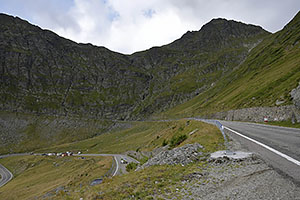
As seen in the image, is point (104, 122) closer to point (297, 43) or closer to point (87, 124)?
point (87, 124)

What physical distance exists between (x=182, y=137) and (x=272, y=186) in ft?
62.2

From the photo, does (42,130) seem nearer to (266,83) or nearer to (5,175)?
(5,175)

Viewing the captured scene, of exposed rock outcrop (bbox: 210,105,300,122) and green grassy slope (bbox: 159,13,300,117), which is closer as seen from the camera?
exposed rock outcrop (bbox: 210,105,300,122)

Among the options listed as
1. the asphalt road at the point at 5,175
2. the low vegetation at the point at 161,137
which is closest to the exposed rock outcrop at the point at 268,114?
the low vegetation at the point at 161,137

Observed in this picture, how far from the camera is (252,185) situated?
6.07 metres

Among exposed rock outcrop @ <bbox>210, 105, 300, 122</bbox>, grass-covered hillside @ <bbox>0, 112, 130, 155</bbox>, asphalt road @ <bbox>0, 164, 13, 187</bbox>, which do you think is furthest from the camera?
grass-covered hillside @ <bbox>0, 112, 130, 155</bbox>

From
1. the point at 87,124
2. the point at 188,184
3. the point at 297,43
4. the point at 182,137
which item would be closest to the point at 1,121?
the point at 87,124

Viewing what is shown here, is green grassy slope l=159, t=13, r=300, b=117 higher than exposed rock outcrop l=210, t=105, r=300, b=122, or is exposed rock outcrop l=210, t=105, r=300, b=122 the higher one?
green grassy slope l=159, t=13, r=300, b=117

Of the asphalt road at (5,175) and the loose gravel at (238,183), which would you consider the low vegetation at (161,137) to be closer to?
the loose gravel at (238,183)

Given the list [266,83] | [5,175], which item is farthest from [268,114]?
[5,175]

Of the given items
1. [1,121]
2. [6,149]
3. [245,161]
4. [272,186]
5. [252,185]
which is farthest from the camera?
[1,121]

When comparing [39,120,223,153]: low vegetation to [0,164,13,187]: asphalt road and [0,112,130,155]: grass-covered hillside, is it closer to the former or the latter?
[0,164,13,187]: asphalt road

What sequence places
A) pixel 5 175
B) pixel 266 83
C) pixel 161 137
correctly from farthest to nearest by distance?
pixel 5 175 → pixel 266 83 → pixel 161 137

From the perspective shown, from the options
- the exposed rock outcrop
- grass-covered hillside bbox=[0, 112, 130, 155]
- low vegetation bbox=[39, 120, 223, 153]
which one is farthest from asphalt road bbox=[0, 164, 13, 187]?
the exposed rock outcrop
